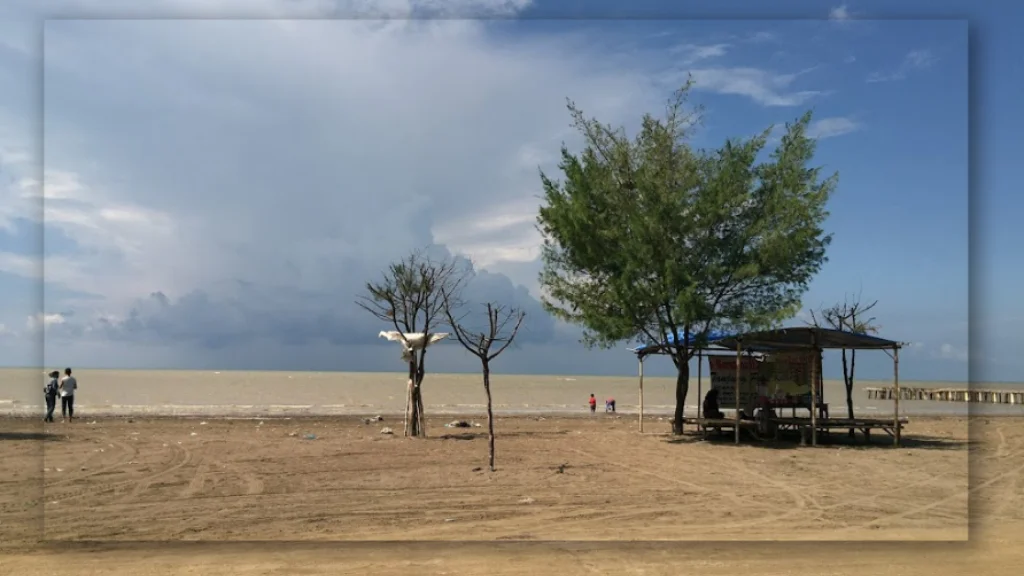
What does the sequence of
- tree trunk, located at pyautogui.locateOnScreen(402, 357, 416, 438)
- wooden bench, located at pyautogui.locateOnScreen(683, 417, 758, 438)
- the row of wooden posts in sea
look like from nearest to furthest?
tree trunk, located at pyautogui.locateOnScreen(402, 357, 416, 438)
wooden bench, located at pyautogui.locateOnScreen(683, 417, 758, 438)
the row of wooden posts in sea

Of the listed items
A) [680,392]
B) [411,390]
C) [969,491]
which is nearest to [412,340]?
[411,390]

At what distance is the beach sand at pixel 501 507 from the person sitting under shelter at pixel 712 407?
4.49 ft

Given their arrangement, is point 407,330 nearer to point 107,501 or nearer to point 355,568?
point 107,501

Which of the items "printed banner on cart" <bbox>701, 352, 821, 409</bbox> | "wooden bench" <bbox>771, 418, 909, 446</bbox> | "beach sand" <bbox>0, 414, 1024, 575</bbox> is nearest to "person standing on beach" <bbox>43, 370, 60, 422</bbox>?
"beach sand" <bbox>0, 414, 1024, 575</bbox>

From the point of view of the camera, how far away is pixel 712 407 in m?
20.6

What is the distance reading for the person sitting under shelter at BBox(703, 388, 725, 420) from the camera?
20516 millimetres

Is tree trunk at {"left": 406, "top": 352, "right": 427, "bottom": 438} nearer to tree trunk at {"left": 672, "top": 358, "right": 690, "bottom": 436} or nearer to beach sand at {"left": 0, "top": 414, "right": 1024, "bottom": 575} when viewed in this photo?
beach sand at {"left": 0, "top": 414, "right": 1024, "bottom": 575}

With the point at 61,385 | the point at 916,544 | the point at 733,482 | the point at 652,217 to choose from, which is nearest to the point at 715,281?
the point at 652,217

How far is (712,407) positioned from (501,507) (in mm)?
10812

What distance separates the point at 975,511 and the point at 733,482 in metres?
3.50

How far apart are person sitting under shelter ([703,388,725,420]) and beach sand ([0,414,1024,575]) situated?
137 cm

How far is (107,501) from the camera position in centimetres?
1142

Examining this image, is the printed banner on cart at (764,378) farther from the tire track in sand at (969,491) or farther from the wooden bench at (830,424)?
the tire track in sand at (969,491)

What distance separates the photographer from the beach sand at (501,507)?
27.4ft
